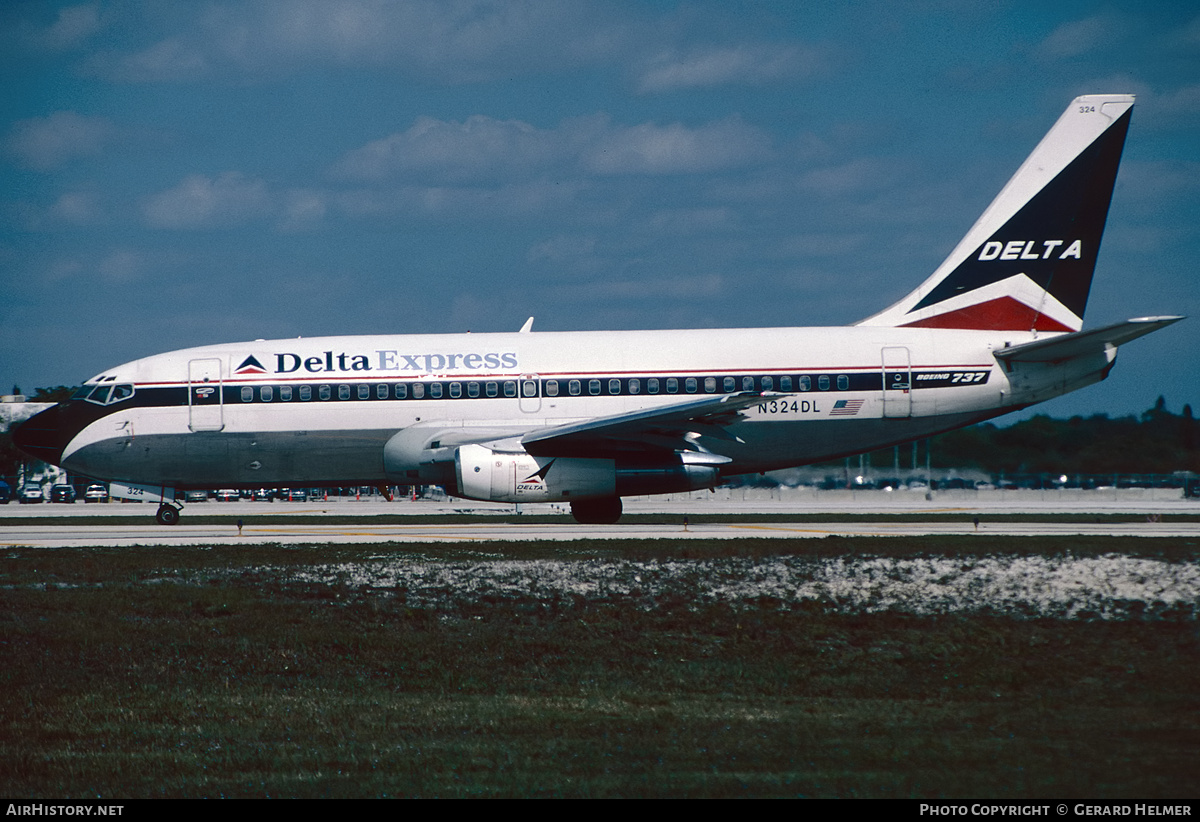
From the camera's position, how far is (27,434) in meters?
26.2

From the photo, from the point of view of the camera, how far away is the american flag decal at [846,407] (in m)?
25.4

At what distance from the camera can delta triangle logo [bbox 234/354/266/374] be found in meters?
25.9

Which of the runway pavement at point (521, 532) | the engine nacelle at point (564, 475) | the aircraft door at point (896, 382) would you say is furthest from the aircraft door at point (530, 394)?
the aircraft door at point (896, 382)

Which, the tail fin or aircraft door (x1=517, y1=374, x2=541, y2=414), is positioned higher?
the tail fin

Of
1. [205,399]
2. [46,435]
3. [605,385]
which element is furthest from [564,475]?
[46,435]

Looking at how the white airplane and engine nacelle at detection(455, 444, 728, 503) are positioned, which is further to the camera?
the white airplane

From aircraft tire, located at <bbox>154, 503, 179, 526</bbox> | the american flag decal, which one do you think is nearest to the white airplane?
the american flag decal

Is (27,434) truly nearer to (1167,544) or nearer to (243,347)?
(243,347)

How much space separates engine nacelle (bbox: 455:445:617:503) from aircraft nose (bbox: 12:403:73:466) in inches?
380

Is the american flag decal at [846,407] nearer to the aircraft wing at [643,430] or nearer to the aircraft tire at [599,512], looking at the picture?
the aircraft wing at [643,430]

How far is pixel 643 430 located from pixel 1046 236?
36.1 ft

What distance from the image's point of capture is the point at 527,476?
78.0 ft

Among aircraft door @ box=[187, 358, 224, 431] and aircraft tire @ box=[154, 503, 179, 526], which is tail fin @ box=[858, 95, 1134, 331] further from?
aircraft tire @ box=[154, 503, 179, 526]

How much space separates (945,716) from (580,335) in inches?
728
